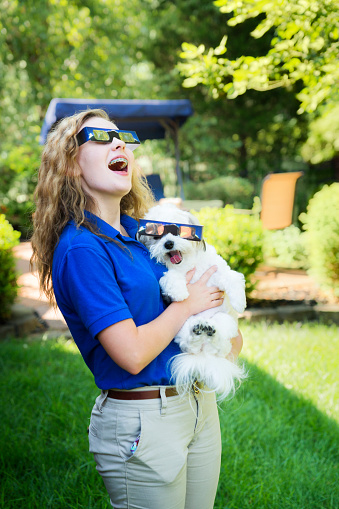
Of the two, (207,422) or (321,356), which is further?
(321,356)

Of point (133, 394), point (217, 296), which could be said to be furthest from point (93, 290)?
point (217, 296)

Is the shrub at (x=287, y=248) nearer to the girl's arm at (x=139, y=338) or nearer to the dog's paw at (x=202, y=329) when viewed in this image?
the dog's paw at (x=202, y=329)

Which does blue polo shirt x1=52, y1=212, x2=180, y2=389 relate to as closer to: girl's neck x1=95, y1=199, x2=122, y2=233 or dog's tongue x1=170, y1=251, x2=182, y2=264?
girl's neck x1=95, y1=199, x2=122, y2=233

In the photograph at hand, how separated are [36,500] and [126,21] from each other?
16.0 metres

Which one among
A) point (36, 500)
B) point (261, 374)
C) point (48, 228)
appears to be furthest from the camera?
point (261, 374)

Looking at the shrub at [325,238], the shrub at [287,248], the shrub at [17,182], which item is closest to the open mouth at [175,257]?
the shrub at [325,238]

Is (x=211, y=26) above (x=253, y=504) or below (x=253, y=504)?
above

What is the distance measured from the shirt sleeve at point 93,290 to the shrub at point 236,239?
3.93m

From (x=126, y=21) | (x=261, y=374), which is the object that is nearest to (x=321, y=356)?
(x=261, y=374)

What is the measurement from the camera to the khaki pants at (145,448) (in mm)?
1458

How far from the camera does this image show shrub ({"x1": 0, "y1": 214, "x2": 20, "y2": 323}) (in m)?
5.05

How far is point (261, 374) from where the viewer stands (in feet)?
12.9

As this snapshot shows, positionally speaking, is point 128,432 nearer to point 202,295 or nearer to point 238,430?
point 202,295

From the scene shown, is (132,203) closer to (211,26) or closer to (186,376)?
(186,376)
